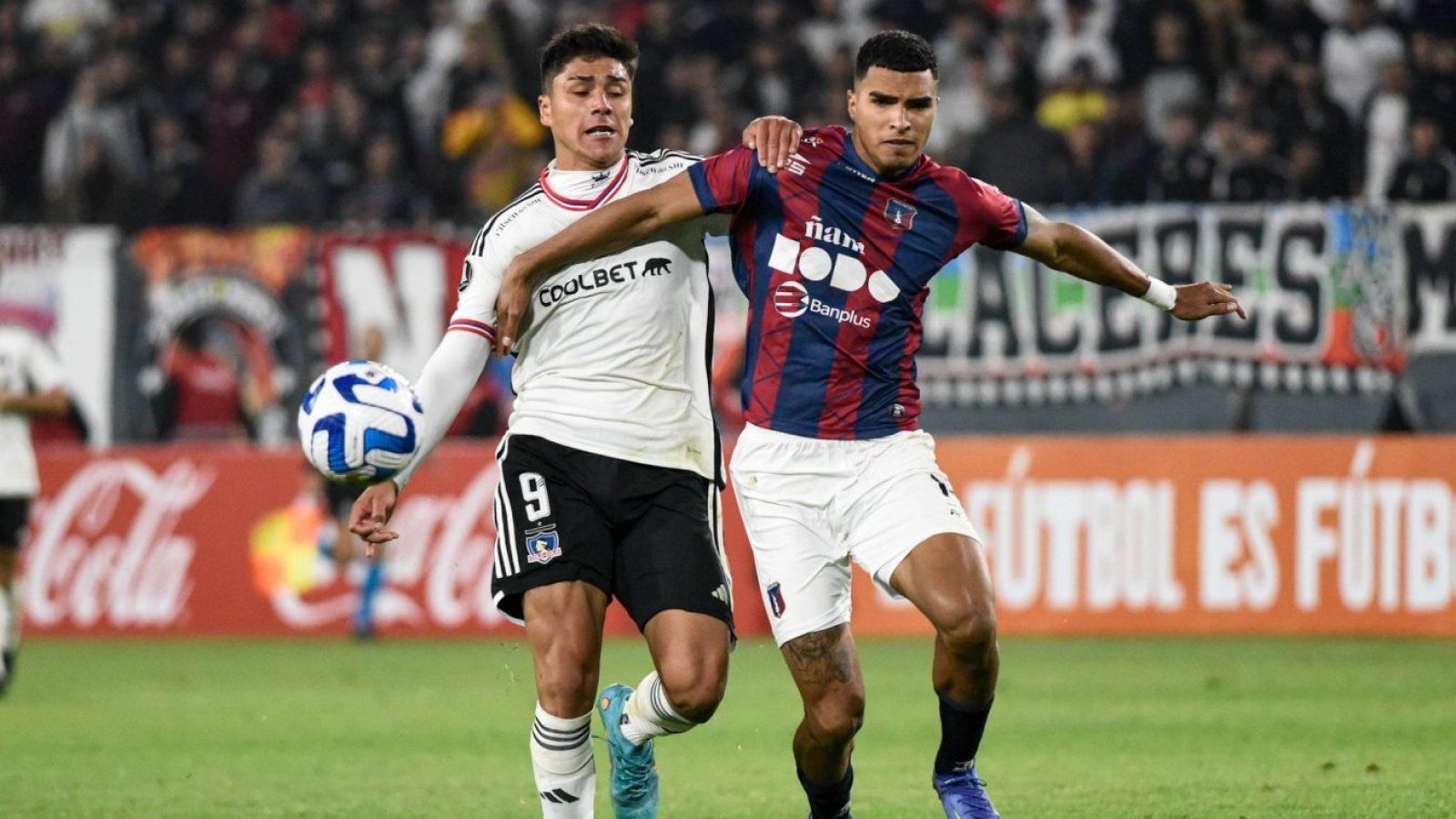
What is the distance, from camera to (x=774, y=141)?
250 inches

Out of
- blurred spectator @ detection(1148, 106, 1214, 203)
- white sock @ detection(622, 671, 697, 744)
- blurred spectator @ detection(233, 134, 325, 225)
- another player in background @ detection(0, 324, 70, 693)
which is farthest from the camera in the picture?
blurred spectator @ detection(233, 134, 325, 225)

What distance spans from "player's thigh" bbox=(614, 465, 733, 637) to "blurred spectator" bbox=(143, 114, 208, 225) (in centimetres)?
1218

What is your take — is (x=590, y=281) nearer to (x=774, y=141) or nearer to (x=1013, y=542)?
(x=774, y=141)

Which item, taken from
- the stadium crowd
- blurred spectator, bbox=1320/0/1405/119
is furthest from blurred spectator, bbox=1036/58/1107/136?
blurred spectator, bbox=1320/0/1405/119

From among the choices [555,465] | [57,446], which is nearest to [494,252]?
[555,465]

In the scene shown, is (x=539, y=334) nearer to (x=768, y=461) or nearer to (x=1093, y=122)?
(x=768, y=461)

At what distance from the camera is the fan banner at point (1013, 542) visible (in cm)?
1379

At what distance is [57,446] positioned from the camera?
16172 mm

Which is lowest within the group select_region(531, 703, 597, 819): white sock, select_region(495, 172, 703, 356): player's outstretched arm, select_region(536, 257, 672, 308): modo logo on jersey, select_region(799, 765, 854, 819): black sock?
select_region(799, 765, 854, 819): black sock

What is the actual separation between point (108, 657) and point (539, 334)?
852 centimetres

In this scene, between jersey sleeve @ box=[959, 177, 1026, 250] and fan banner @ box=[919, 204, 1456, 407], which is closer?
jersey sleeve @ box=[959, 177, 1026, 250]

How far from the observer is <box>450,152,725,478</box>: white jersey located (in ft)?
20.7

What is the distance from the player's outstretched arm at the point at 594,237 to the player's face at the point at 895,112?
0.56 meters

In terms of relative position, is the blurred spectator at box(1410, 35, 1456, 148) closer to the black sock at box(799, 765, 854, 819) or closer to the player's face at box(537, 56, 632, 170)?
the player's face at box(537, 56, 632, 170)
